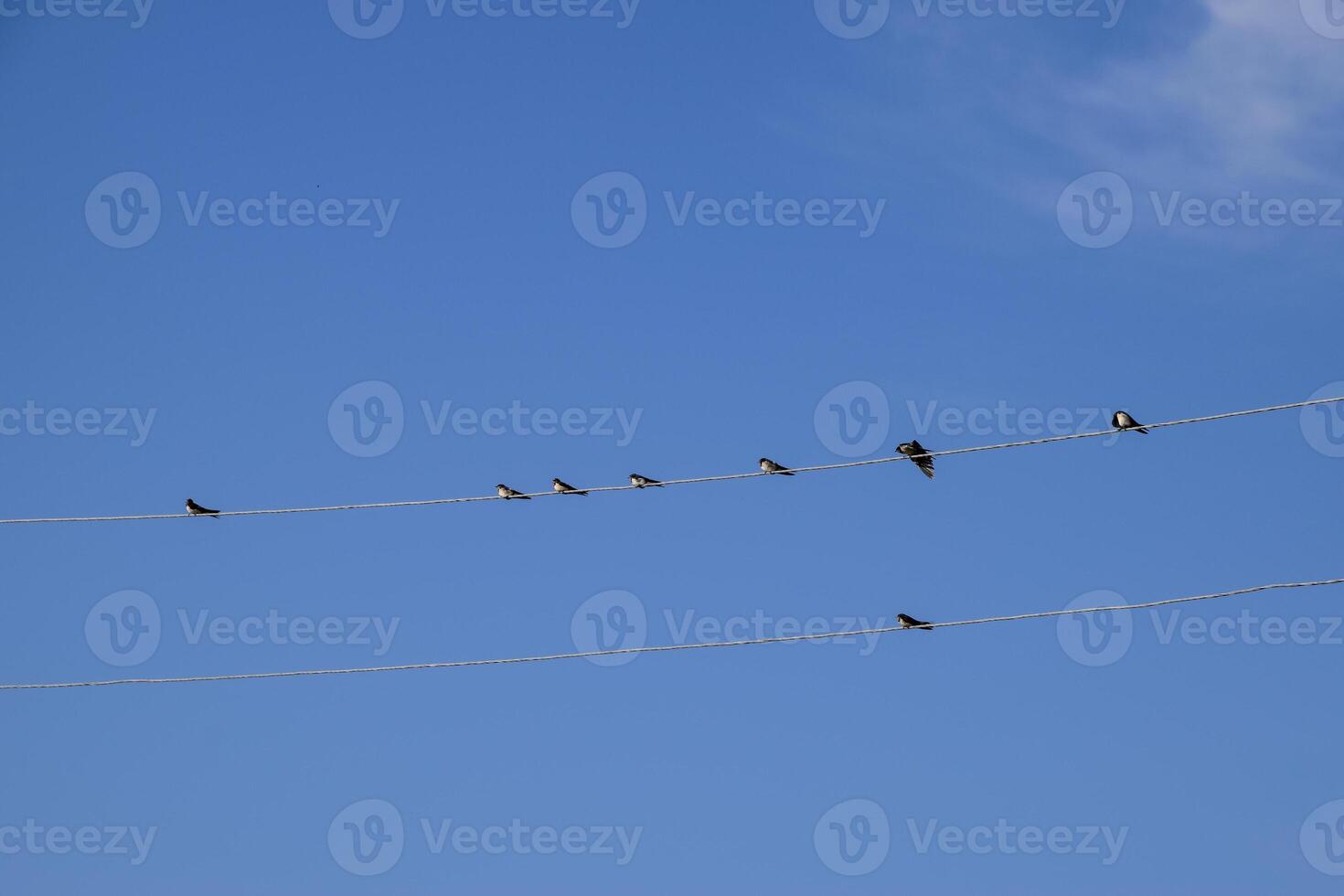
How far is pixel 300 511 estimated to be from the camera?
1032 inches

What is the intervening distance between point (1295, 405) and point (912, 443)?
7.63 meters

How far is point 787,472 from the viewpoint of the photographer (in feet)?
77.5

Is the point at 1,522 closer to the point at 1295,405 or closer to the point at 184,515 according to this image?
the point at 184,515

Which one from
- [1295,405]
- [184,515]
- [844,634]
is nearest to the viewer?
[1295,405]

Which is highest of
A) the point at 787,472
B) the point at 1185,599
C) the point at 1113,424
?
the point at 1113,424

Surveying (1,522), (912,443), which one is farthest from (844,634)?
(1,522)

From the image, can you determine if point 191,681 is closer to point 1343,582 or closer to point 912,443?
point 912,443

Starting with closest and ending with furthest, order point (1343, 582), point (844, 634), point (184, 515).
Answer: point (1343, 582) → point (844, 634) → point (184, 515)

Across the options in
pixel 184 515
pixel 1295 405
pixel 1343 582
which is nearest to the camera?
pixel 1295 405

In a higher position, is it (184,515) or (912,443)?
(912,443)

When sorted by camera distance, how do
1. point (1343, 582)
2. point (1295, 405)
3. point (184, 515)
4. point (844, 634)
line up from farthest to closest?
point (184, 515)
point (844, 634)
point (1343, 582)
point (1295, 405)

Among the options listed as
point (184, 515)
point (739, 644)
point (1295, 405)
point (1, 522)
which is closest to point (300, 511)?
point (184, 515)

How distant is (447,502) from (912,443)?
6.83 metres

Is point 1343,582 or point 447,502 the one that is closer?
point 1343,582
